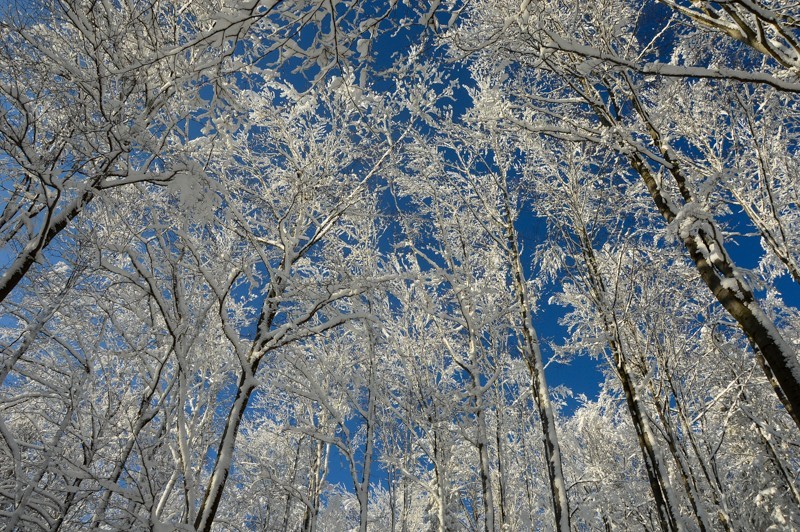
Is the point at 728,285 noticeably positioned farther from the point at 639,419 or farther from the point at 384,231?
the point at 384,231

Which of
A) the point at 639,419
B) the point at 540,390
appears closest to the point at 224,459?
the point at 540,390

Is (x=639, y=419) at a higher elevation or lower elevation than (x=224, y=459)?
higher

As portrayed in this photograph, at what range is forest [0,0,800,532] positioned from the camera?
12.1 feet

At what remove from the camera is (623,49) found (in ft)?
17.7

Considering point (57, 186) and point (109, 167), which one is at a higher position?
point (109, 167)

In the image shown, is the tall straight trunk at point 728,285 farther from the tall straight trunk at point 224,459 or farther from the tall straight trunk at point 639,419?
the tall straight trunk at point 224,459

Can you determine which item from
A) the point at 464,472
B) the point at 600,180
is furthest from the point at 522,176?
the point at 464,472

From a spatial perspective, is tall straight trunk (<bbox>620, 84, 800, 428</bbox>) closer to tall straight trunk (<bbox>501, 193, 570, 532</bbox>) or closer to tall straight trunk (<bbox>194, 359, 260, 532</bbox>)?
tall straight trunk (<bbox>501, 193, 570, 532</bbox>)

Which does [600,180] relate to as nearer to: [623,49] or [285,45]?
[623,49]

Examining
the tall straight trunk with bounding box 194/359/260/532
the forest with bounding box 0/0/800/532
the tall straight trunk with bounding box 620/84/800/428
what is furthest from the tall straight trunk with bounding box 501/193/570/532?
the tall straight trunk with bounding box 194/359/260/532

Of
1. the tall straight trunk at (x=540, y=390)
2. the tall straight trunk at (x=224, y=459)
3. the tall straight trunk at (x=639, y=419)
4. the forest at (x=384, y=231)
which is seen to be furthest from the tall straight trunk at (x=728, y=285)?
the tall straight trunk at (x=224, y=459)

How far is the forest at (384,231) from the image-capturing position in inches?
145

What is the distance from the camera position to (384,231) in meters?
9.11

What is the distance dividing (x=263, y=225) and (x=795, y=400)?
671 centimetres
